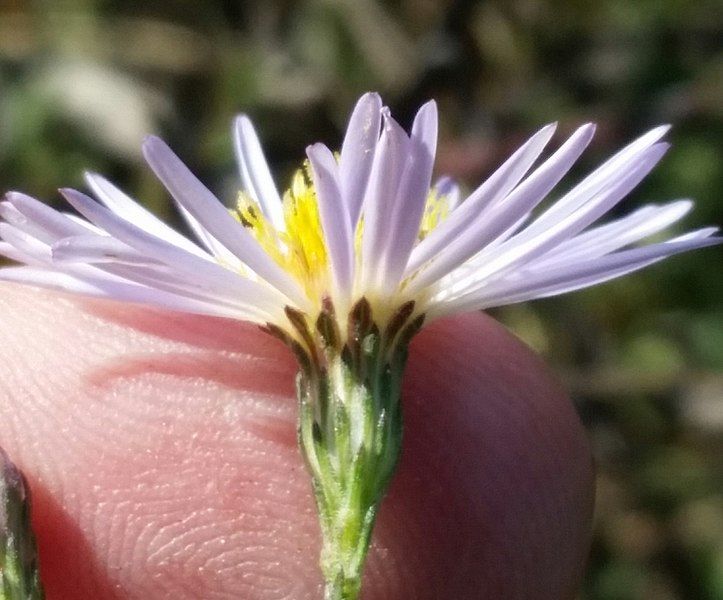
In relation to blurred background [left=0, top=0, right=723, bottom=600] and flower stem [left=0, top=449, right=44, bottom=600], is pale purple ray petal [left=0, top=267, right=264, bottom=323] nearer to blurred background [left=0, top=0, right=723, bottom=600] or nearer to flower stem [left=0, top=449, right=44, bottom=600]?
flower stem [left=0, top=449, right=44, bottom=600]

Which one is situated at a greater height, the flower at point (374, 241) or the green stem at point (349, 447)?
the flower at point (374, 241)

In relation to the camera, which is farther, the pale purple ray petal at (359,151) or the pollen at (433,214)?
the pollen at (433,214)

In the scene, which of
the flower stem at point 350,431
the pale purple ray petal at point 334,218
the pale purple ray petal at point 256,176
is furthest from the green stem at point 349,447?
the pale purple ray petal at point 256,176

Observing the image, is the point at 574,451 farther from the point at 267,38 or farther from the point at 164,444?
the point at 267,38

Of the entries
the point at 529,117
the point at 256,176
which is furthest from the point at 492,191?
the point at 529,117

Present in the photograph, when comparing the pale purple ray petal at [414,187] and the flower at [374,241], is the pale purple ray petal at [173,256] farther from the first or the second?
the pale purple ray petal at [414,187]

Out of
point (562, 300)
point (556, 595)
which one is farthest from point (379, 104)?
point (562, 300)

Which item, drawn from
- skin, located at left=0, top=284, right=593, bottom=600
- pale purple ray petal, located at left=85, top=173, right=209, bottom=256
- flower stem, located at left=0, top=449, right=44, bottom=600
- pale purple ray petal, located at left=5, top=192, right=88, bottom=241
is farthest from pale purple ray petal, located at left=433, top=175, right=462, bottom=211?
flower stem, located at left=0, top=449, right=44, bottom=600

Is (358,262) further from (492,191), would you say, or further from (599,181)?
(599,181)
